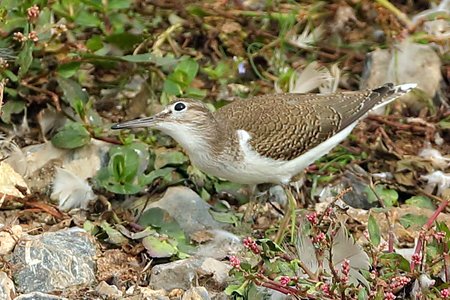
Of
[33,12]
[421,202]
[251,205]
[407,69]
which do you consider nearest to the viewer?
[33,12]

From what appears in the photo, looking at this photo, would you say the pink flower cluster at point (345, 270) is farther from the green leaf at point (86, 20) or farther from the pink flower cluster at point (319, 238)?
the green leaf at point (86, 20)

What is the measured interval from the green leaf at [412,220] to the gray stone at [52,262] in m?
1.48

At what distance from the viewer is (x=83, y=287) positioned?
4.70 metres

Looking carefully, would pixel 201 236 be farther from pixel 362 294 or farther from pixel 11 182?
pixel 362 294

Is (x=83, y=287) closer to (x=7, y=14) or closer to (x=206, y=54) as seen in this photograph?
(x=7, y=14)

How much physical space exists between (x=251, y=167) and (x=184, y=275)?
76cm

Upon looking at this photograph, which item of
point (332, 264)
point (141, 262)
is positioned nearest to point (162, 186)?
point (141, 262)

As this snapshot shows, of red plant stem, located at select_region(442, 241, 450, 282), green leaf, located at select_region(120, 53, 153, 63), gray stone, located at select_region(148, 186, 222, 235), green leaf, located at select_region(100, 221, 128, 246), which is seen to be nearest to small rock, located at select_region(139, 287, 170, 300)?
A: green leaf, located at select_region(100, 221, 128, 246)

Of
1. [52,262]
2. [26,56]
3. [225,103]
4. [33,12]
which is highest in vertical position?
[33,12]

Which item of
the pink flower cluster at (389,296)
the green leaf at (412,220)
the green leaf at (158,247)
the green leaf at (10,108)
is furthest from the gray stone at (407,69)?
the pink flower cluster at (389,296)

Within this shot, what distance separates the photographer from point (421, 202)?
19.4ft

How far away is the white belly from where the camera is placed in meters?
5.30

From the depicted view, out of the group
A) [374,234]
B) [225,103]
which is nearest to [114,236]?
[374,234]

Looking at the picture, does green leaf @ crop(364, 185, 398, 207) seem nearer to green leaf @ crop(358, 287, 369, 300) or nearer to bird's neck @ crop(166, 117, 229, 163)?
bird's neck @ crop(166, 117, 229, 163)
